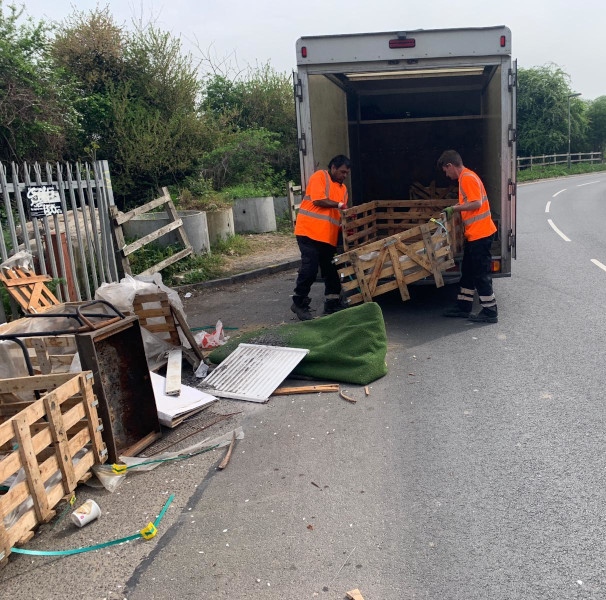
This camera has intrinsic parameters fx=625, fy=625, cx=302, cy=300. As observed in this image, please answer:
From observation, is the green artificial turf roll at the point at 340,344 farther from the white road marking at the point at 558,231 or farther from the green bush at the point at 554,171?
the green bush at the point at 554,171

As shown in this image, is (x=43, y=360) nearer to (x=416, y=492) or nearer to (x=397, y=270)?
(x=416, y=492)

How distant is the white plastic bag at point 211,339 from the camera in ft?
20.7

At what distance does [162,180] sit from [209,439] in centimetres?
963

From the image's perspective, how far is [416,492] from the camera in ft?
11.1

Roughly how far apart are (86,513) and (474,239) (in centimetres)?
477

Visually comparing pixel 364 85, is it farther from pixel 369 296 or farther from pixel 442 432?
pixel 442 432

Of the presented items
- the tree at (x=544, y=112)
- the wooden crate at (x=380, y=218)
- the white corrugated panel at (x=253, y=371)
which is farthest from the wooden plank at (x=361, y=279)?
the tree at (x=544, y=112)

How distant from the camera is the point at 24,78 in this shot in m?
9.69

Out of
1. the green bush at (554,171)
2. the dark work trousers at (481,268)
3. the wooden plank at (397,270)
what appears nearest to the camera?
the wooden plank at (397,270)

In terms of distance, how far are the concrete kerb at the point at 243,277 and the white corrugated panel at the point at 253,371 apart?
372cm

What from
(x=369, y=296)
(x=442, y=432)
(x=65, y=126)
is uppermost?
(x=65, y=126)

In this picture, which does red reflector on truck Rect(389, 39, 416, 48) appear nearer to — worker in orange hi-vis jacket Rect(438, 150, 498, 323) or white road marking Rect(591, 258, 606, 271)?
worker in orange hi-vis jacket Rect(438, 150, 498, 323)

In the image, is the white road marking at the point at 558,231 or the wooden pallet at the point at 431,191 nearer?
the wooden pallet at the point at 431,191

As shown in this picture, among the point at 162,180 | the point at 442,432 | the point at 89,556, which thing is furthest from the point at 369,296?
the point at 162,180
